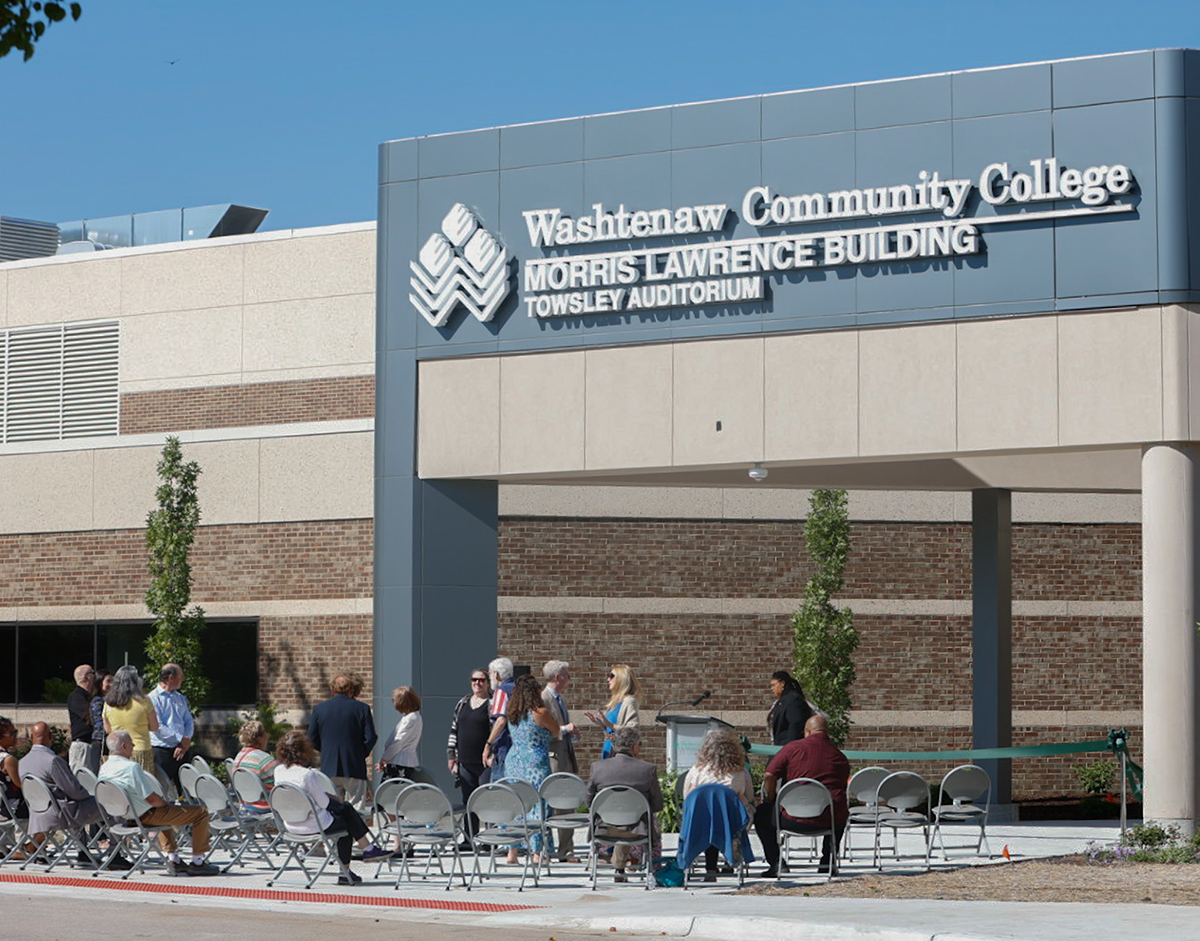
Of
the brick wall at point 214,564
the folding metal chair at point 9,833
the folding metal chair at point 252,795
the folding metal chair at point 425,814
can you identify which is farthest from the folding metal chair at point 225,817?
the brick wall at point 214,564

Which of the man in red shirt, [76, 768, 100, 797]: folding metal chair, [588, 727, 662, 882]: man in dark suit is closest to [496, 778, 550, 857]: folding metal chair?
[588, 727, 662, 882]: man in dark suit

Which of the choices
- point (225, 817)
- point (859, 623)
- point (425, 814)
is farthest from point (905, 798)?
point (859, 623)

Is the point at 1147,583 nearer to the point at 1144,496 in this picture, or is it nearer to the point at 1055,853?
the point at 1144,496

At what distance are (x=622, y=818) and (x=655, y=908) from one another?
1.63 m

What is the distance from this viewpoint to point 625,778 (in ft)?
50.8

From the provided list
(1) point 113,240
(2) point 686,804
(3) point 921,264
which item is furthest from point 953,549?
(1) point 113,240

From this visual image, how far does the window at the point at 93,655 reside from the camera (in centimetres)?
2478

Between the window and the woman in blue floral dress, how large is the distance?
833 cm

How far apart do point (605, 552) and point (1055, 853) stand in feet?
26.6

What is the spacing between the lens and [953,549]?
83.1 feet

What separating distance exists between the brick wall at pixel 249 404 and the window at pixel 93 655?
262cm

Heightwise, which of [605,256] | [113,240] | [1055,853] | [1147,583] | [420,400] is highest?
[113,240]

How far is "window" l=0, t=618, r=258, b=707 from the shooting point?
24781 mm

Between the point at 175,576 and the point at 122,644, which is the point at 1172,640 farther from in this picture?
the point at 122,644
